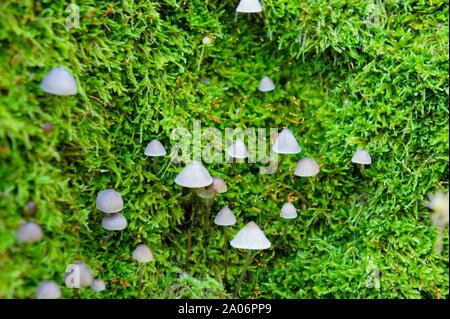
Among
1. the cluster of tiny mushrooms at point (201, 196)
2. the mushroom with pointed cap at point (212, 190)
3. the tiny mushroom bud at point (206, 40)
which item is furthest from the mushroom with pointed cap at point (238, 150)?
the tiny mushroom bud at point (206, 40)

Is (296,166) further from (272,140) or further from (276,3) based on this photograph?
(276,3)

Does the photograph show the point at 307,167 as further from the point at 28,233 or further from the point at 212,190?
the point at 28,233

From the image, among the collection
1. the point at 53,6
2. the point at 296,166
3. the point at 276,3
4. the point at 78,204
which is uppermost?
the point at 276,3

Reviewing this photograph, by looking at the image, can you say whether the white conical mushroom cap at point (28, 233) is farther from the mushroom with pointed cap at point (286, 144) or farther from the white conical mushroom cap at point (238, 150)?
the mushroom with pointed cap at point (286, 144)

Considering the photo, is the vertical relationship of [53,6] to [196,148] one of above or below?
above
